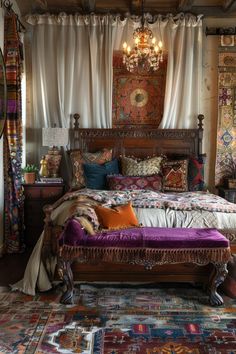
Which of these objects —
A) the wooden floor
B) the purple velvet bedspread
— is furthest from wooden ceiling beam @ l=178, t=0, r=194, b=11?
the wooden floor

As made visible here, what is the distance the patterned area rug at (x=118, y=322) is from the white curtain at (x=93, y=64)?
8.65ft

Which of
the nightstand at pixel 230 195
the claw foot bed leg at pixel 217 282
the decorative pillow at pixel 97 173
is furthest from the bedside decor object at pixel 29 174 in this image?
the claw foot bed leg at pixel 217 282

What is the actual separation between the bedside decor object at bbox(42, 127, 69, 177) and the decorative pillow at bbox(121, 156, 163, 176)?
32.8 inches

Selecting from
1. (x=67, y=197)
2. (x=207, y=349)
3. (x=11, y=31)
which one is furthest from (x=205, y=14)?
(x=207, y=349)

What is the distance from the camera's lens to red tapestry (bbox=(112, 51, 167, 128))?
545cm

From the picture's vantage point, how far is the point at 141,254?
3.16 metres

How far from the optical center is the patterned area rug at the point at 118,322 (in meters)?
2.57

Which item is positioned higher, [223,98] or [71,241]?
[223,98]

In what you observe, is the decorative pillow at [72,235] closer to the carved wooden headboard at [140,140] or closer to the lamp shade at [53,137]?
the lamp shade at [53,137]

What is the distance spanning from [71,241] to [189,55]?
3.29m

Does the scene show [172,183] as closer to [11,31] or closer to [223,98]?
[223,98]

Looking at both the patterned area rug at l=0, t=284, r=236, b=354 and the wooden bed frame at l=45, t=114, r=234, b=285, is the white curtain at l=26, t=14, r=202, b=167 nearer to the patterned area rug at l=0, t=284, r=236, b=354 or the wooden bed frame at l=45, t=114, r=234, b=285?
the wooden bed frame at l=45, t=114, r=234, b=285

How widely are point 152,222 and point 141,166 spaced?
149 cm

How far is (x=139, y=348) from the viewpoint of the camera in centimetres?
254
